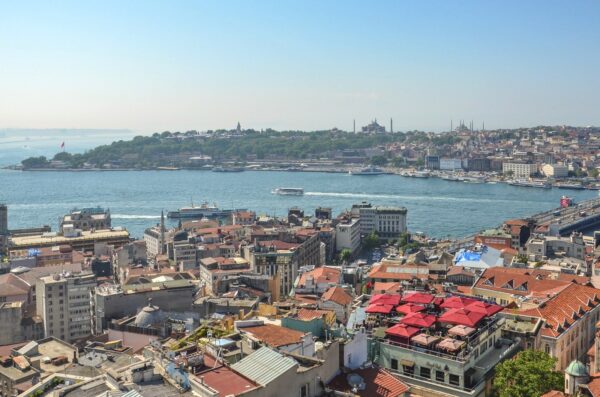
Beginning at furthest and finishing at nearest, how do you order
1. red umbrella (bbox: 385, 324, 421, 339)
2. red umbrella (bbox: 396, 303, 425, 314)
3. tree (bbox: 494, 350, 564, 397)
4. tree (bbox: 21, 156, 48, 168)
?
tree (bbox: 21, 156, 48, 168) → red umbrella (bbox: 396, 303, 425, 314) → red umbrella (bbox: 385, 324, 421, 339) → tree (bbox: 494, 350, 564, 397)

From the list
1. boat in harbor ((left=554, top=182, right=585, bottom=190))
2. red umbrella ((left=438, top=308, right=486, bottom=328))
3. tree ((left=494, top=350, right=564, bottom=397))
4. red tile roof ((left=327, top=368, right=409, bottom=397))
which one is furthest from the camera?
boat in harbor ((left=554, top=182, right=585, bottom=190))

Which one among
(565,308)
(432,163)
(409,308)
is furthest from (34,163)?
(409,308)

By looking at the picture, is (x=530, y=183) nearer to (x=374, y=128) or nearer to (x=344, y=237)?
(x=344, y=237)

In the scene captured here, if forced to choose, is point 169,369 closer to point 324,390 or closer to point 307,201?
point 324,390

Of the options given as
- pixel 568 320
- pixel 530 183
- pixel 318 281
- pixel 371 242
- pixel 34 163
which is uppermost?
pixel 34 163

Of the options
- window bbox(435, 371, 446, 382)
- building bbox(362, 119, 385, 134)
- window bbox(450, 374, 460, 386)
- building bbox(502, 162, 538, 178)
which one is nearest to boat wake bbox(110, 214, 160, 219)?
window bbox(435, 371, 446, 382)

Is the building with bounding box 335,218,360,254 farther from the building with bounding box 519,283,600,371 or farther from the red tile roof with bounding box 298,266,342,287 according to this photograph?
the building with bounding box 519,283,600,371
